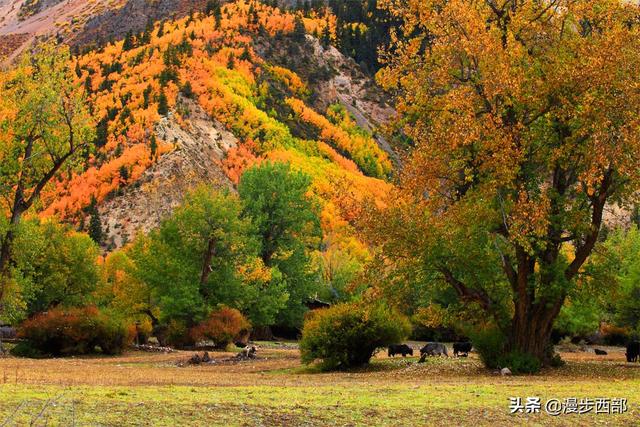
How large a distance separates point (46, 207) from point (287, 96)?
207ft

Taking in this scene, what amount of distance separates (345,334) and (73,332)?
52.5 ft

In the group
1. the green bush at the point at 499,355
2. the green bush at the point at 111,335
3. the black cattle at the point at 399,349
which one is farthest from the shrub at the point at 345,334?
the green bush at the point at 111,335

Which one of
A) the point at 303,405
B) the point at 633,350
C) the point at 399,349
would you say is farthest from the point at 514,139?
the point at 633,350

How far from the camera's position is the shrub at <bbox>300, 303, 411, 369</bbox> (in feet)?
80.5

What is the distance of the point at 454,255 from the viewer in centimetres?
2134

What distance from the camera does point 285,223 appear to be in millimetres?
59156

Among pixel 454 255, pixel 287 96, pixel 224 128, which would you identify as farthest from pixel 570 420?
pixel 287 96

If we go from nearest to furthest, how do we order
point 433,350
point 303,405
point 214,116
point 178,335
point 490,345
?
point 303,405
point 490,345
point 433,350
point 178,335
point 214,116

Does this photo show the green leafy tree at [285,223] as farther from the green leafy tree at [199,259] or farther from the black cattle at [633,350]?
the black cattle at [633,350]

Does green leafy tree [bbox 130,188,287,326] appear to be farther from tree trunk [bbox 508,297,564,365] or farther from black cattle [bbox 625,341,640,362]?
tree trunk [bbox 508,297,564,365]

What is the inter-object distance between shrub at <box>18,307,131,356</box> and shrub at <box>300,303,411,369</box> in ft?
46.0

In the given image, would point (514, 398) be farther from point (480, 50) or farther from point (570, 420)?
point (480, 50)

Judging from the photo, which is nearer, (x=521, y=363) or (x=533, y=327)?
(x=521, y=363)

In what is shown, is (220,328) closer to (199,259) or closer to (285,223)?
(199,259)
